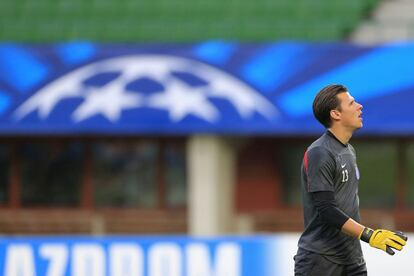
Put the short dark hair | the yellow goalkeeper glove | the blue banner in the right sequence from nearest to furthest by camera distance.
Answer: the yellow goalkeeper glove → the short dark hair → the blue banner

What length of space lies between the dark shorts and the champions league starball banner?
8559mm

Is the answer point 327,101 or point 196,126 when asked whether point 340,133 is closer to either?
point 327,101

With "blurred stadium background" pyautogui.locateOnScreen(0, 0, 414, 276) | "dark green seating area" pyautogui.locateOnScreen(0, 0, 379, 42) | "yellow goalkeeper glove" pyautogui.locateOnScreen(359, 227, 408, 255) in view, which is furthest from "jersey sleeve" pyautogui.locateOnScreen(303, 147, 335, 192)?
"dark green seating area" pyautogui.locateOnScreen(0, 0, 379, 42)

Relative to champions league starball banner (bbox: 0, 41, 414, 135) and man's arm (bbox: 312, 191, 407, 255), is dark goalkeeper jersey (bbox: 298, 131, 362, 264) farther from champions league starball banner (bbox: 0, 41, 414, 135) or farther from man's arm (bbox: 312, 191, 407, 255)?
champions league starball banner (bbox: 0, 41, 414, 135)

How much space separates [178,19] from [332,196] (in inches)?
398

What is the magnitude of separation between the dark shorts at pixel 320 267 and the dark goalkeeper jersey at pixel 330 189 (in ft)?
0.07

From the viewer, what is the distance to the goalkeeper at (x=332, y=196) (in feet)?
15.3

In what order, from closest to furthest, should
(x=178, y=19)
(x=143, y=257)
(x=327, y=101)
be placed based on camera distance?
1. (x=327, y=101)
2. (x=143, y=257)
3. (x=178, y=19)

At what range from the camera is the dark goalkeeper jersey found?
15.4 feet

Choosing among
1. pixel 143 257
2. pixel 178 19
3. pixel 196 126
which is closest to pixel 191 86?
pixel 196 126

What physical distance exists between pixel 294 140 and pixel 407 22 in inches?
104

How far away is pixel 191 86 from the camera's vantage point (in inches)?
536

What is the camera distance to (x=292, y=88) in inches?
533

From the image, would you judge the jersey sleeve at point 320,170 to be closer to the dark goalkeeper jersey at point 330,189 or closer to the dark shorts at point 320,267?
the dark goalkeeper jersey at point 330,189
